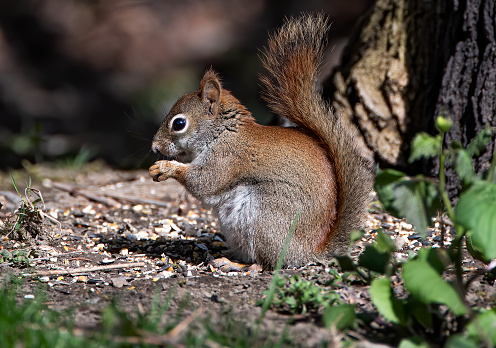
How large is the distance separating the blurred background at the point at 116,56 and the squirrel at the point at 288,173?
3177 mm

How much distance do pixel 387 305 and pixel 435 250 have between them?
0.76ft

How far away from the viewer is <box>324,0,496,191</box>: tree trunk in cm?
336

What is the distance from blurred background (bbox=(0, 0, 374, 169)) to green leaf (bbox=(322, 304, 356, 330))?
4382 mm

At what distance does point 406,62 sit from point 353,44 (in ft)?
1.48

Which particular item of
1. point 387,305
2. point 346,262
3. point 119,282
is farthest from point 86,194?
point 387,305

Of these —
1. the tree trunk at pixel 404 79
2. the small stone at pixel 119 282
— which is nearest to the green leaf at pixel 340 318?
the small stone at pixel 119 282

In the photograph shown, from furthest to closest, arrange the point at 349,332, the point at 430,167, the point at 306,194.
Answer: the point at 430,167, the point at 306,194, the point at 349,332

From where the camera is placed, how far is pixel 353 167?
2.87 m

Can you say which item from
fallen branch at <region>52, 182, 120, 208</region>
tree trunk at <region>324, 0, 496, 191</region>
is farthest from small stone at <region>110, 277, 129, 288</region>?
tree trunk at <region>324, 0, 496, 191</region>

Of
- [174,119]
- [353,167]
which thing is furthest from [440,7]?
[174,119]

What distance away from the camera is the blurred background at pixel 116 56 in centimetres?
687

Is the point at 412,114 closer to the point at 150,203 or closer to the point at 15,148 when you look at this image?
the point at 150,203

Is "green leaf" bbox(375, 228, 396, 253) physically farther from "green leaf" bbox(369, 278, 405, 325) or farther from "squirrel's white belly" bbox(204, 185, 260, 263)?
"squirrel's white belly" bbox(204, 185, 260, 263)

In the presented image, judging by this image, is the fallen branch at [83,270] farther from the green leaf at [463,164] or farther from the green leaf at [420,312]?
the green leaf at [463,164]
